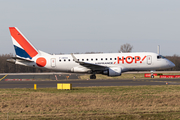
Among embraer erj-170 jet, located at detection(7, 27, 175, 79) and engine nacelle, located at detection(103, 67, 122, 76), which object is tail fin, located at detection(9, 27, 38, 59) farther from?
engine nacelle, located at detection(103, 67, 122, 76)

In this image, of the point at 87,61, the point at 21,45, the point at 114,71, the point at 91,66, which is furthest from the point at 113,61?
the point at 21,45

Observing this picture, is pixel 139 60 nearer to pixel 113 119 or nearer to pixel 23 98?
pixel 23 98

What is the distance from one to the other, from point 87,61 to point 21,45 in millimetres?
12775

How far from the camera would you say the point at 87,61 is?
4469 centimetres

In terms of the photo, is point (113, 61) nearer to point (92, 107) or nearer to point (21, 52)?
point (21, 52)

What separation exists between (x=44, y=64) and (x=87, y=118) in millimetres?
31765

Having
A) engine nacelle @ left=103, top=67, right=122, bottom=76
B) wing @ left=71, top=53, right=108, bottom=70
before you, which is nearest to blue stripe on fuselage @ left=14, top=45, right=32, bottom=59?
wing @ left=71, top=53, right=108, bottom=70

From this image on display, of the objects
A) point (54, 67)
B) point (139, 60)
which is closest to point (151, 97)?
point (139, 60)

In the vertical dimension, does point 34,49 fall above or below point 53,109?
above

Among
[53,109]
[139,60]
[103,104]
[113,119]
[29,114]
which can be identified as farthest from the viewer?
[139,60]

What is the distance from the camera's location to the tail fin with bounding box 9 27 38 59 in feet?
148

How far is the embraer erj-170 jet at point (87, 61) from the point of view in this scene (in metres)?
43.4

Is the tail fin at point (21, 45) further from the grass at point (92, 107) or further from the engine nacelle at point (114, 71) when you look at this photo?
the grass at point (92, 107)

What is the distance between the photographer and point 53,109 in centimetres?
1764
